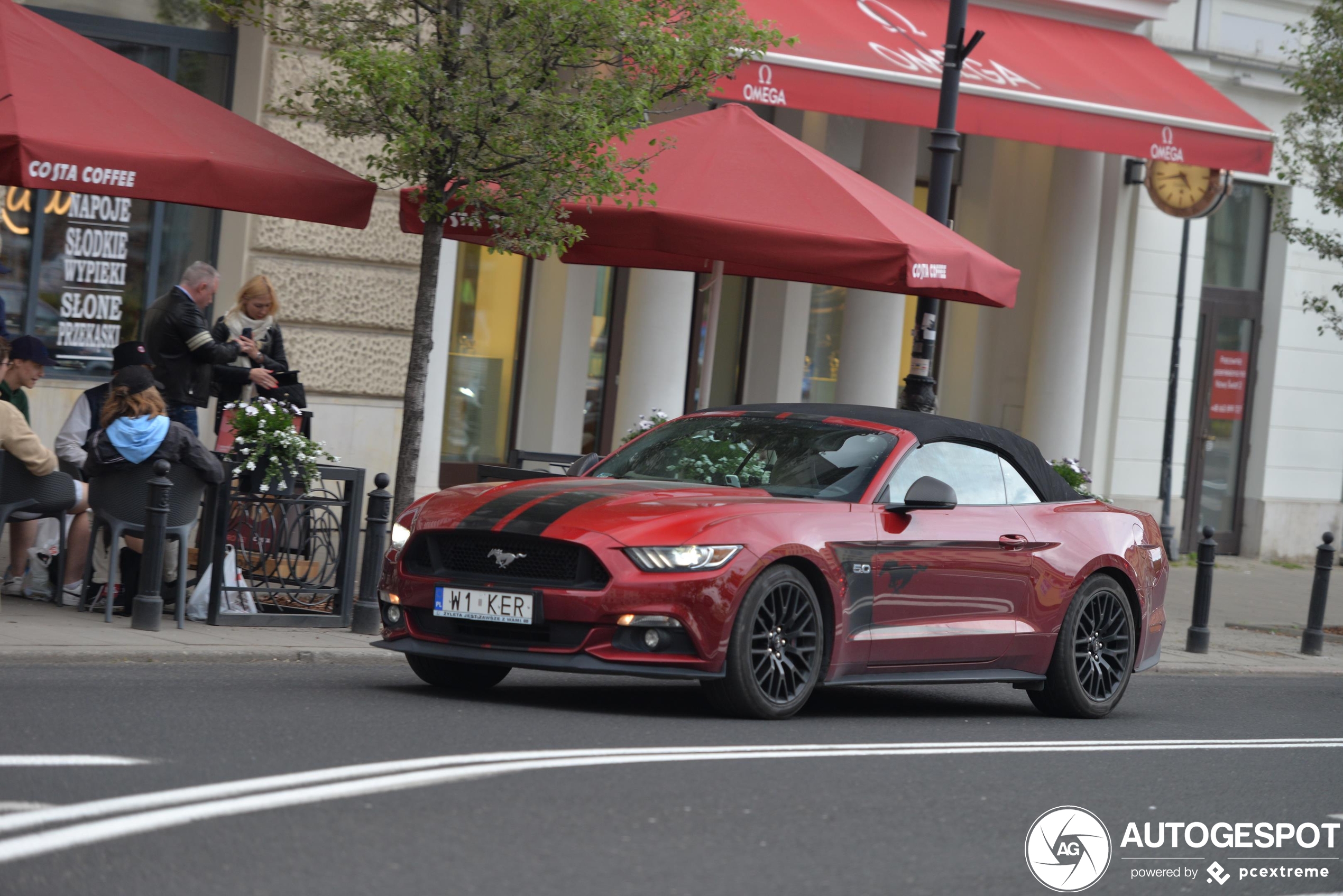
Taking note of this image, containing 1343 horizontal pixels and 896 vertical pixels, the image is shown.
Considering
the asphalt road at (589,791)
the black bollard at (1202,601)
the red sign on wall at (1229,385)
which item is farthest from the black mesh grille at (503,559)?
the red sign on wall at (1229,385)

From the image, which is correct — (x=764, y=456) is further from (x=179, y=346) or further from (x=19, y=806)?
(x=19, y=806)

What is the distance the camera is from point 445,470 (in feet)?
59.7

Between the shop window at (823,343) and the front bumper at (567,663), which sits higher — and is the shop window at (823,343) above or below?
above

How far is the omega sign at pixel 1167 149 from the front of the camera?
17.7 m

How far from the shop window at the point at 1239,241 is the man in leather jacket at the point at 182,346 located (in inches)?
550

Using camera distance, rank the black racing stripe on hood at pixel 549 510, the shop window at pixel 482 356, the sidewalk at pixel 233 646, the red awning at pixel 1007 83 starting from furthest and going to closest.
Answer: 1. the shop window at pixel 482 356
2. the red awning at pixel 1007 83
3. the sidewalk at pixel 233 646
4. the black racing stripe on hood at pixel 549 510

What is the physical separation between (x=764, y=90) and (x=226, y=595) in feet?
22.6

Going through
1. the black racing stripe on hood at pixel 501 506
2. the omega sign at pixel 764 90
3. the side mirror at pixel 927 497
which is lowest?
the black racing stripe on hood at pixel 501 506

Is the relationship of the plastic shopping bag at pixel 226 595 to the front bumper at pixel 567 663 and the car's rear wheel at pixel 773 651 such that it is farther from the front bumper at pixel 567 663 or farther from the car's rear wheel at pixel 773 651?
the car's rear wheel at pixel 773 651

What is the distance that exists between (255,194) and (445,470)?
802 cm

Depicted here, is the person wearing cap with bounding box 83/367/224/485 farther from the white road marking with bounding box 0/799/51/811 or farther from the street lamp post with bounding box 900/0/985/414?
the street lamp post with bounding box 900/0/985/414

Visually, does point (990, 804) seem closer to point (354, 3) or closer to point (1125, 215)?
point (354, 3)

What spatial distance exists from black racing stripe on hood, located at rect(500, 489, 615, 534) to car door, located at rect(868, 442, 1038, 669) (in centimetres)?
132

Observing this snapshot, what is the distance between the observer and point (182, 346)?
36.7ft
